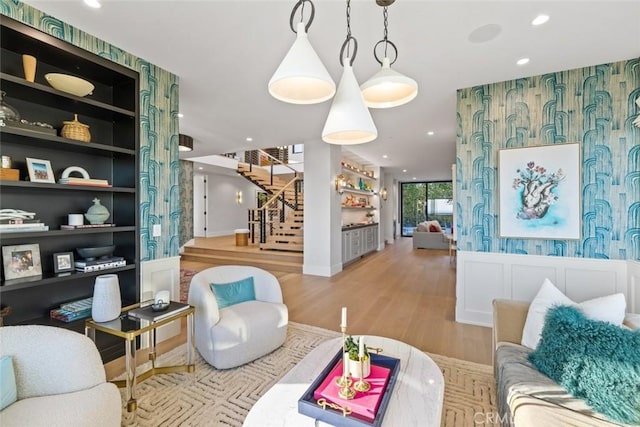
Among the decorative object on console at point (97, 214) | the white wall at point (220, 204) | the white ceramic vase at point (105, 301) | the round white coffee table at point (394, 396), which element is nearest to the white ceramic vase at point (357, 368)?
the round white coffee table at point (394, 396)

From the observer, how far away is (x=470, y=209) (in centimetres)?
349

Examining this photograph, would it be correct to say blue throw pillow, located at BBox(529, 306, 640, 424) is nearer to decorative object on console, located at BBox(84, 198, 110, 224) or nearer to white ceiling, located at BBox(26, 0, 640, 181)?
white ceiling, located at BBox(26, 0, 640, 181)

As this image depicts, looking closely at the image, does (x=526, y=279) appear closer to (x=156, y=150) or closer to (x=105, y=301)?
(x=105, y=301)

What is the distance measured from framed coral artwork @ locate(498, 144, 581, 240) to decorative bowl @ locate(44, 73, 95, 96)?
419cm

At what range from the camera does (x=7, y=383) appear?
1314 mm

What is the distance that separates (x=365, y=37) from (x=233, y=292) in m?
2.72

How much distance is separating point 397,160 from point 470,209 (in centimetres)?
516

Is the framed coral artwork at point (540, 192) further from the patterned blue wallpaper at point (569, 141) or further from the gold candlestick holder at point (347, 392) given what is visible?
the gold candlestick holder at point (347, 392)

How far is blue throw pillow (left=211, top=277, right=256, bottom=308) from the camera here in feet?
9.14

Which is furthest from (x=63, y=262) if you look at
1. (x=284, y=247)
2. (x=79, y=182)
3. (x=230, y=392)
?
(x=284, y=247)

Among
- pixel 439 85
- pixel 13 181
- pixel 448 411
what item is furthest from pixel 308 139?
pixel 448 411

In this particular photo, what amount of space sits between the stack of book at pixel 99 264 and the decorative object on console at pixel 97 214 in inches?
13.7

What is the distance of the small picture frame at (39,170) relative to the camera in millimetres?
2166

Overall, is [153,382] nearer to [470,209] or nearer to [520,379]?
[520,379]
